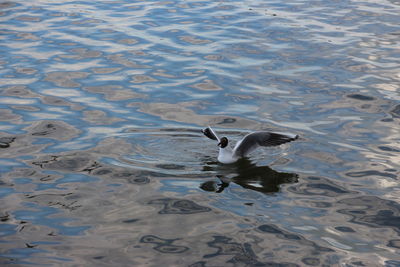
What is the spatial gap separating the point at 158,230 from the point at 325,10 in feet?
49.7

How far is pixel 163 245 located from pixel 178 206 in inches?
47.3

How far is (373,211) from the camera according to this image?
9367mm

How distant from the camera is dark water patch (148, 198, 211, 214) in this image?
9.38 metres

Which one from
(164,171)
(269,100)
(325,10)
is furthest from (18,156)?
(325,10)

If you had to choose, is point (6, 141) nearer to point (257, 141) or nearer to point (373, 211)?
point (257, 141)

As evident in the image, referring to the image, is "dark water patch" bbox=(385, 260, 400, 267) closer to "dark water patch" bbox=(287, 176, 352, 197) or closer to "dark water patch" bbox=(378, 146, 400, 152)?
"dark water patch" bbox=(287, 176, 352, 197)

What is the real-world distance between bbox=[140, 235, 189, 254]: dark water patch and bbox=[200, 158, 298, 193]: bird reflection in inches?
64.6

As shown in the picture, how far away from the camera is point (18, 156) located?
1116cm

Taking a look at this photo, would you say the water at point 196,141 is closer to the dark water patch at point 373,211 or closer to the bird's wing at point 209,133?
the dark water patch at point 373,211

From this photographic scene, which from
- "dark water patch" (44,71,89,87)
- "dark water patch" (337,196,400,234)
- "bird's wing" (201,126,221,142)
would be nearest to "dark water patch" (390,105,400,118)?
"dark water patch" (337,196,400,234)

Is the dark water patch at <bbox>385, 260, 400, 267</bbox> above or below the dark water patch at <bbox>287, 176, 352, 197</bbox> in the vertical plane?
above

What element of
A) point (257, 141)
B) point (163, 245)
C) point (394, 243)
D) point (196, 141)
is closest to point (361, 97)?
point (257, 141)

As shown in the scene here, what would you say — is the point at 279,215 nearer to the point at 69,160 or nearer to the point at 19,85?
the point at 69,160

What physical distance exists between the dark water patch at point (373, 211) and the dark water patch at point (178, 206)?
2.02 metres
